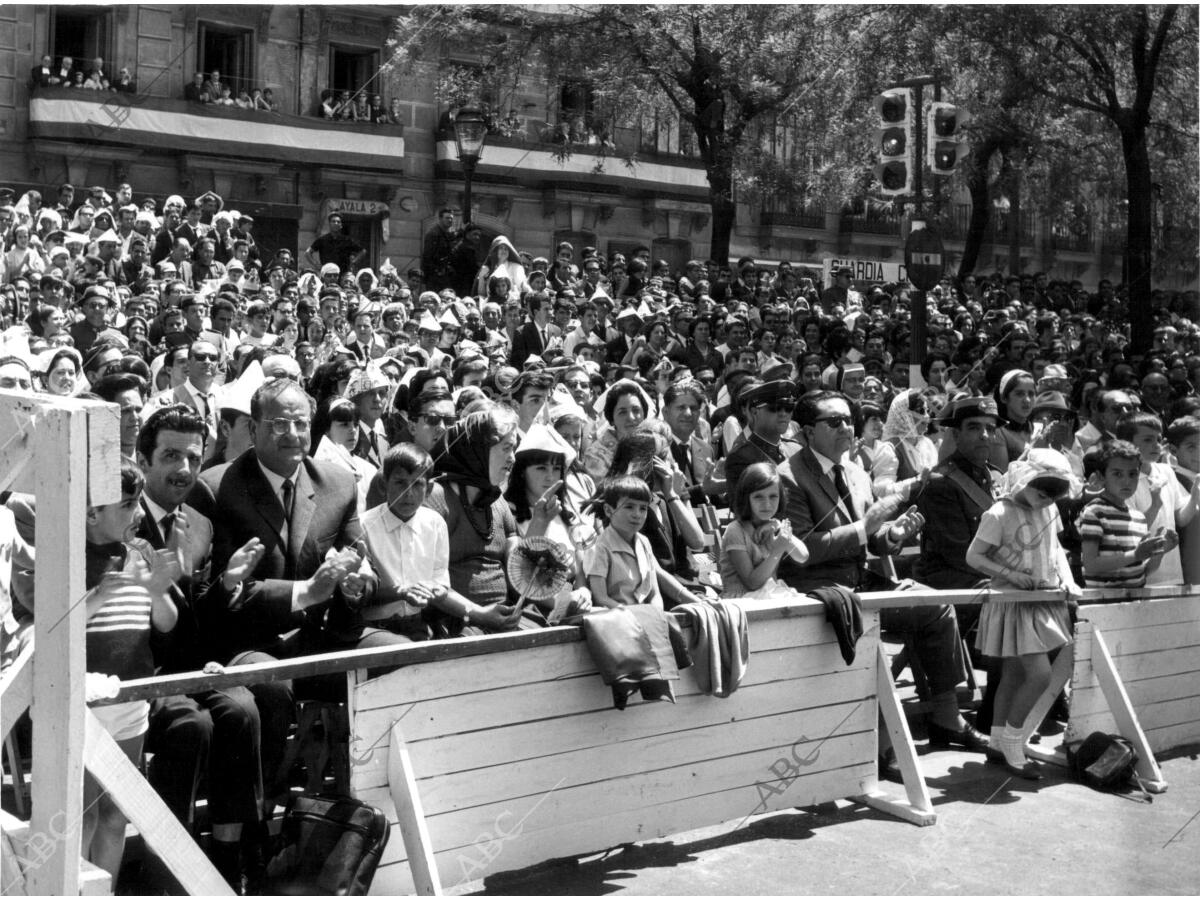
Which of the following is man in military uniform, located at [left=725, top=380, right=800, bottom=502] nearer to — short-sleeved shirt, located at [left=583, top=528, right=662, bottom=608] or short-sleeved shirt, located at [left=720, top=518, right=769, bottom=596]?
short-sleeved shirt, located at [left=720, top=518, right=769, bottom=596]

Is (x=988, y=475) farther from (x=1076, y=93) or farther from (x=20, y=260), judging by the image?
(x=1076, y=93)

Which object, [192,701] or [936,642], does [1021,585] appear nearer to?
[936,642]

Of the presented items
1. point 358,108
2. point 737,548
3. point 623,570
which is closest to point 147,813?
point 623,570

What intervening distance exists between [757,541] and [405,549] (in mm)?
1609

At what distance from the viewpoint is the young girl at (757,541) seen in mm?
6645

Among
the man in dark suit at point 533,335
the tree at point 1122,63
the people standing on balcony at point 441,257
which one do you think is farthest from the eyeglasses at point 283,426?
the tree at point 1122,63

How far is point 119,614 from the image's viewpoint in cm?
495

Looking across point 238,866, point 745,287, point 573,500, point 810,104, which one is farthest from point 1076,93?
point 238,866

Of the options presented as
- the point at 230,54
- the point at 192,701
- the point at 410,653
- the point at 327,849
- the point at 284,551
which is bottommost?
the point at 327,849

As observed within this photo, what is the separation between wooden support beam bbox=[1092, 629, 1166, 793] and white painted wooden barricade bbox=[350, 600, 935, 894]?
124 centimetres

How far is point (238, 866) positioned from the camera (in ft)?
16.8

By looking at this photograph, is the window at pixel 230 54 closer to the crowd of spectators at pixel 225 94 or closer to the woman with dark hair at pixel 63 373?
the crowd of spectators at pixel 225 94

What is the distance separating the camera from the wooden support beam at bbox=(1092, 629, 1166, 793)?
739 cm

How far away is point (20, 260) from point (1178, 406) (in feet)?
32.3
